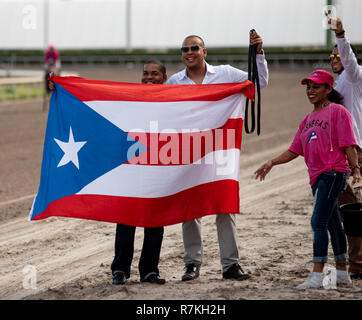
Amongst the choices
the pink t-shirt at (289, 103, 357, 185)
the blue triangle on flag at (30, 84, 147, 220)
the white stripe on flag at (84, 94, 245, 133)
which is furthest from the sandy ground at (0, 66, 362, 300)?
the white stripe on flag at (84, 94, 245, 133)

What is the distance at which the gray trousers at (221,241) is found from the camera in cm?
591

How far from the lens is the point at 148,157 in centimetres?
597

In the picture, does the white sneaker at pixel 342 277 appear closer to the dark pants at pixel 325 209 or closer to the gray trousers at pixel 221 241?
the dark pants at pixel 325 209

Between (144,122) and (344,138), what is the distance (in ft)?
5.51

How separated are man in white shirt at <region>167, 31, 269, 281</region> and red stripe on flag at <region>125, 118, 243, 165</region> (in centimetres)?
48

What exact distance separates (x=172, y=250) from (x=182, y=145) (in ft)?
5.10

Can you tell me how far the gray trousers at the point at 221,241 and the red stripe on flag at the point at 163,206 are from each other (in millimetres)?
127

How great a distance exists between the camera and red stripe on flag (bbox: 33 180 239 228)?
586cm

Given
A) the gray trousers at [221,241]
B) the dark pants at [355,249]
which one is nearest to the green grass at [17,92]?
the gray trousers at [221,241]

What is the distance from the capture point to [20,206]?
369 inches

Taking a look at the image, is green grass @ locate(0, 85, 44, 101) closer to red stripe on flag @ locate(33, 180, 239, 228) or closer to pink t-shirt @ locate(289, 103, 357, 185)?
red stripe on flag @ locate(33, 180, 239, 228)

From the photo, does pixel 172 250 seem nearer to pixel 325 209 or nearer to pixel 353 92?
pixel 325 209

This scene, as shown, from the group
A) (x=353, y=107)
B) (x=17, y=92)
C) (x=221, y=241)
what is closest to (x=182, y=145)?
(x=221, y=241)
